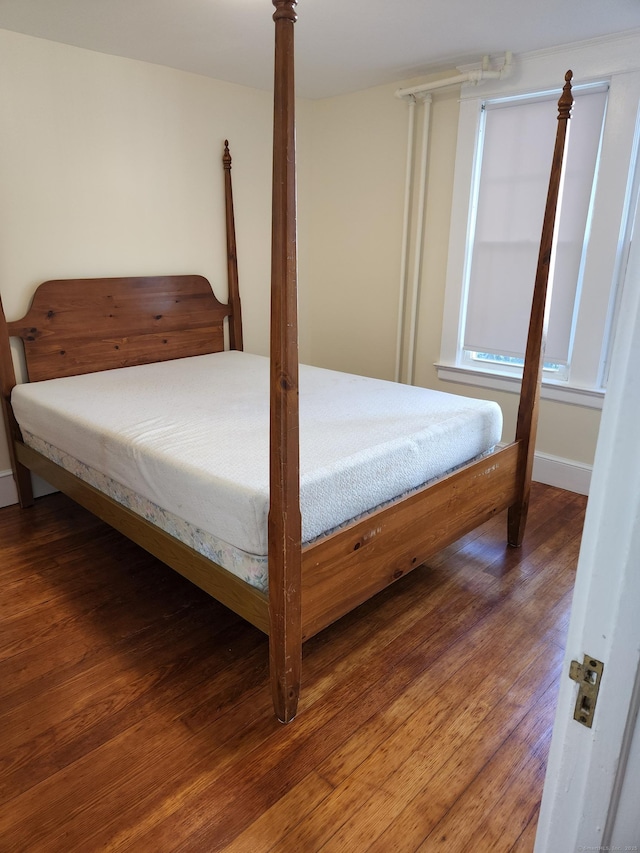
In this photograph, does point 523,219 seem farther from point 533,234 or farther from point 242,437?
point 242,437

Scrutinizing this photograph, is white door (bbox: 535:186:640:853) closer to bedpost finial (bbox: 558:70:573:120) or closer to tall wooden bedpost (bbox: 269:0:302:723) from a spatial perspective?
tall wooden bedpost (bbox: 269:0:302:723)

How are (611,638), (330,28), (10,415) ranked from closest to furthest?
(611,638) < (330,28) < (10,415)

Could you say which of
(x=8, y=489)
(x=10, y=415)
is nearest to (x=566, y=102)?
(x=10, y=415)

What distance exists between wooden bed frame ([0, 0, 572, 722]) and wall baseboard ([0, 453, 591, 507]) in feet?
0.28

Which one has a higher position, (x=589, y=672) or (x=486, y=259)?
(x=486, y=259)

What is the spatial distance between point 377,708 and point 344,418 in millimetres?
1053

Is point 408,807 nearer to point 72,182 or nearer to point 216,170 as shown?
point 72,182

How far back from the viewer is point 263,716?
66.9 inches

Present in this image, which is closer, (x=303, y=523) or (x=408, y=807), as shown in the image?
(x=408, y=807)

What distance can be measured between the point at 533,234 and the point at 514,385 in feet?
2.72

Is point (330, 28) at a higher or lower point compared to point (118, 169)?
higher

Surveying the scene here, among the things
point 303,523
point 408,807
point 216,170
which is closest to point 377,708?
point 408,807

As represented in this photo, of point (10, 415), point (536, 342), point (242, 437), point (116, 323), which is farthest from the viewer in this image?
point (116, 323)

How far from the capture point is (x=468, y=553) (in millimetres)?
2627
